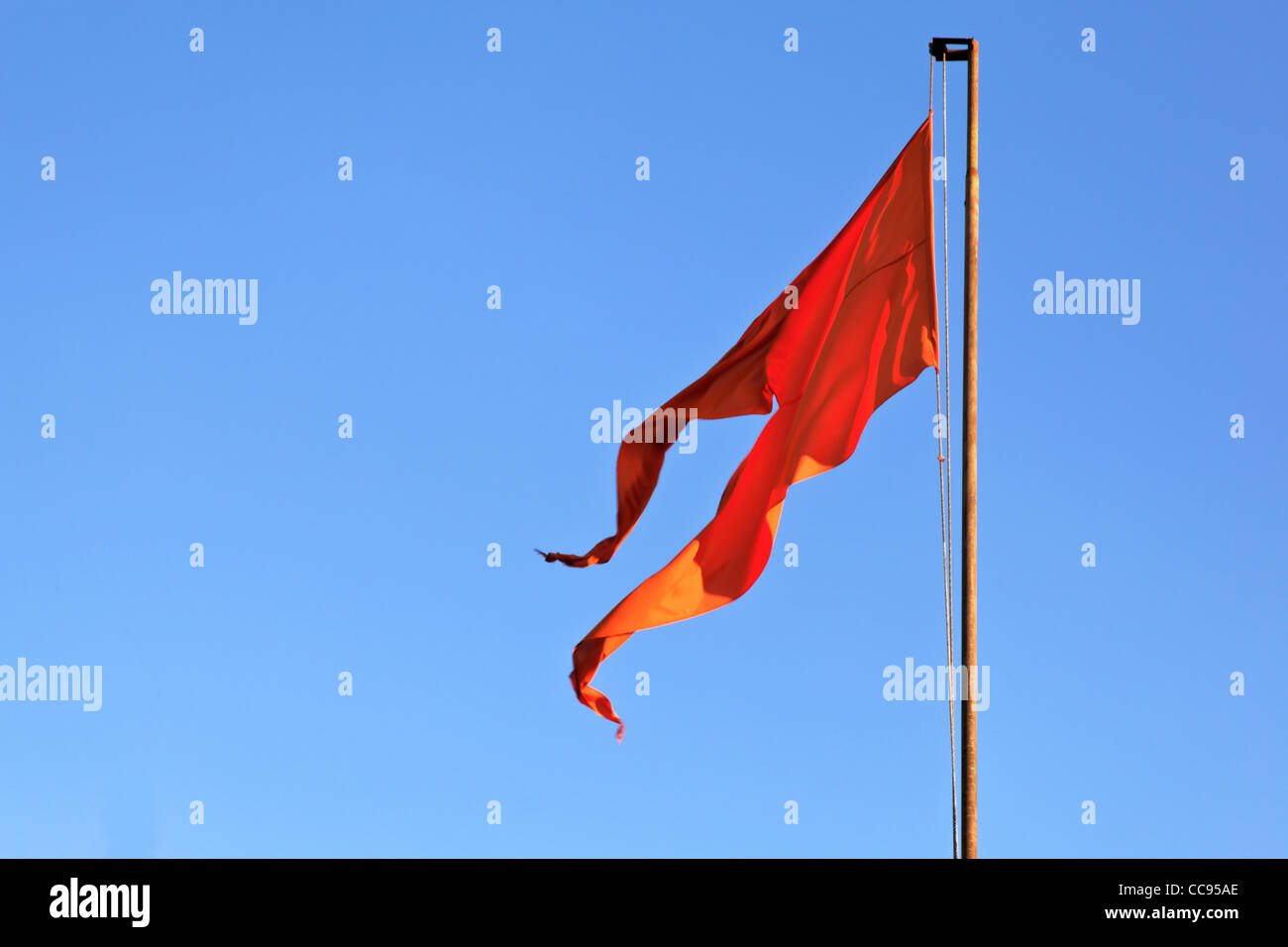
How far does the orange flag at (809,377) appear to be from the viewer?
77.6 feet

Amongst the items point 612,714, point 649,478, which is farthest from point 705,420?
point 612,714

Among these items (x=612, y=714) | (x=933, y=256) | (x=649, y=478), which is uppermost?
(x=933, y=256)

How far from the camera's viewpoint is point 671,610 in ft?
77.3

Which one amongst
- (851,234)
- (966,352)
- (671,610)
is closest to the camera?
(966,352)

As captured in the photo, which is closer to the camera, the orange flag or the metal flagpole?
the metal flagpole

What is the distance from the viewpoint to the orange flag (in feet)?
77.6

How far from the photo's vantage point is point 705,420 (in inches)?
1029
